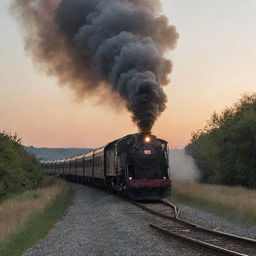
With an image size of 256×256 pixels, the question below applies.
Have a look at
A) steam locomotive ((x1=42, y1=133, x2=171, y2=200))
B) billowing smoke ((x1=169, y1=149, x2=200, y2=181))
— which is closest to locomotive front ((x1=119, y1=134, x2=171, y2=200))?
steam locomotive ((x1=42, y1=133, x2=171, y2=200))

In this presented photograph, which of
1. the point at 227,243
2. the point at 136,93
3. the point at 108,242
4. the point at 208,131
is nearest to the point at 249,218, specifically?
the point at 227,243

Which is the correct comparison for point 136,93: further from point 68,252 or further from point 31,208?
point 68,252

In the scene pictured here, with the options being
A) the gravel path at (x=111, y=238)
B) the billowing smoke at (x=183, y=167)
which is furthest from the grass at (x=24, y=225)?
the billowing smoke at (x=183, y=167)

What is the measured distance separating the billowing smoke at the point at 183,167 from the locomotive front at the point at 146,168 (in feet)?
135

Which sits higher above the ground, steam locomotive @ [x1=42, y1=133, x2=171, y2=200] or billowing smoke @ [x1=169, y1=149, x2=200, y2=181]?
billowing smoke @ [x1=169, y1=149, x2=200, y2=181]

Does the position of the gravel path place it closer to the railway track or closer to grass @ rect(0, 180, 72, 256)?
the railway track

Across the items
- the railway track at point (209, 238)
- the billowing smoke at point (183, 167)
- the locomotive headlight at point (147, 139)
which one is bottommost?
the railway track at point (209, 238)

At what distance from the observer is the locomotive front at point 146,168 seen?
869 inches

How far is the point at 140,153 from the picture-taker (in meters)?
22.4

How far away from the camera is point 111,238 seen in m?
11.5

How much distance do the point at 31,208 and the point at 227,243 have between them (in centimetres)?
1073

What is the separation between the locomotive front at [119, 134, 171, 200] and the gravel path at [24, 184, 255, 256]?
15.9 feet

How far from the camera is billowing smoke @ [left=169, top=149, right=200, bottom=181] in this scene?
2544 inches

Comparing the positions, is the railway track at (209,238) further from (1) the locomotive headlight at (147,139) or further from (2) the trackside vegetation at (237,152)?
(2) the trackside vegetation at (237,152)
